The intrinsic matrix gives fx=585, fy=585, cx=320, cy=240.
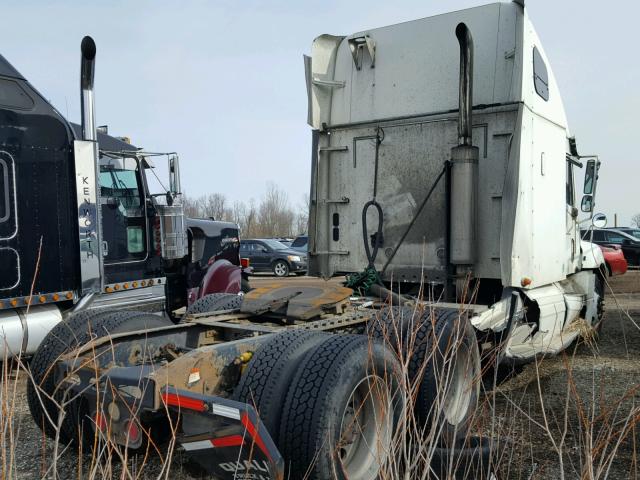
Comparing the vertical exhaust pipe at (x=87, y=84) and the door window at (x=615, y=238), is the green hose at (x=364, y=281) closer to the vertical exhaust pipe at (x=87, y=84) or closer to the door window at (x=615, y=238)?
the vertical exhaust pipe at (x=87, y=84)

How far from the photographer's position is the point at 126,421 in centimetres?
285

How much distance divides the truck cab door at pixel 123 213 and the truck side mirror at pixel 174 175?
454mm

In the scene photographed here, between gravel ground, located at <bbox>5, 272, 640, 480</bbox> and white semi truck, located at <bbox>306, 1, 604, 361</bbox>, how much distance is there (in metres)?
0.41

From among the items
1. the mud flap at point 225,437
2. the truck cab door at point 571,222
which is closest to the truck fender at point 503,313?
the truck cab door at point 571,222

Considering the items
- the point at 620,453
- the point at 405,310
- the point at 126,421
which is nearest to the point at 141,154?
the point at 405,310

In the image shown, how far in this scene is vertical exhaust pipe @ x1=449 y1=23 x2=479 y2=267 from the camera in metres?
5.10

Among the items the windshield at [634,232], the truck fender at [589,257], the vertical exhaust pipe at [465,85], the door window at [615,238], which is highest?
the vertical exhaust pipe at [465,85]

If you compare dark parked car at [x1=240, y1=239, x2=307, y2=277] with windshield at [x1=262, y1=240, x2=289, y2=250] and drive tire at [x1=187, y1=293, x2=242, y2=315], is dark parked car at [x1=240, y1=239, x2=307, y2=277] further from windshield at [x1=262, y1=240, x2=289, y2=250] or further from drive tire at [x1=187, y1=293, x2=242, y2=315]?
drive tire at [x1=187, y1=293, x2=242, y2=315]

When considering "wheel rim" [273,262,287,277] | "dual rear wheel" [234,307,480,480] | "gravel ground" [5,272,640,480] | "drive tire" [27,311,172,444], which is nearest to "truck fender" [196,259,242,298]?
"gravel ground" [5,272,640,480]

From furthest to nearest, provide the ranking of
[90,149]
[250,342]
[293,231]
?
[293,231], [90,149], [250,342]

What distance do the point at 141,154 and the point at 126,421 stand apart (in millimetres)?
5247

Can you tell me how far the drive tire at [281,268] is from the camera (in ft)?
73.1

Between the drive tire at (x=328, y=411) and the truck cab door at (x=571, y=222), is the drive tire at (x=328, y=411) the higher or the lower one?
the lower one

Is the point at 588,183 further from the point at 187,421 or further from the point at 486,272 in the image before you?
the point at 187,421
